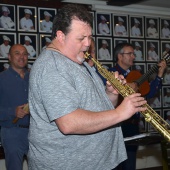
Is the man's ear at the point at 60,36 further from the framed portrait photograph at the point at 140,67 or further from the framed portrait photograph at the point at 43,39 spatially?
the framed portrait photograph at the point at 140,67

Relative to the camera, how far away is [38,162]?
1731 millimetres

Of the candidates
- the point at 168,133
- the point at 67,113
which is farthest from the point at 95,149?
the point at 168,133

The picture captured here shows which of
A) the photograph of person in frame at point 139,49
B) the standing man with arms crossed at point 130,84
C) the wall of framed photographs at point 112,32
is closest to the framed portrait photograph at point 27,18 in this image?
the wall of framed photographs at point 112,32

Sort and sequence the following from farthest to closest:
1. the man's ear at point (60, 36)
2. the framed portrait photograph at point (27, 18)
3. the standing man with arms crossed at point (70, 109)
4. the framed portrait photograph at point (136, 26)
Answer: the framed portrait photograph at point (136, 26) → the framed portrait photograph at point (27, 18) → the man's ear at point (60, 36) → the standing man with arms crossed at point (70, 109)

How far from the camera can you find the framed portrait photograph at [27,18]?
4.00 m

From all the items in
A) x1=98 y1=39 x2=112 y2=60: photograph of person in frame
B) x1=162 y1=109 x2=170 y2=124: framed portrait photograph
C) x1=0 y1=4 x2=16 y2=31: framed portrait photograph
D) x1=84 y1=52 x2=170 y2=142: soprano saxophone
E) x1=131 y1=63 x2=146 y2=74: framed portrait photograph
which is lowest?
x1=162 y1=109 x2=170 y2=124: framed portrait photograph

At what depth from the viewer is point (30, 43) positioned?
4078 mm

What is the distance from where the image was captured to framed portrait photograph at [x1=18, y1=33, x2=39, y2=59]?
4039 millimetres

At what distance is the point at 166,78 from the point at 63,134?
3.59 meters

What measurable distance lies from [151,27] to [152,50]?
0.32m

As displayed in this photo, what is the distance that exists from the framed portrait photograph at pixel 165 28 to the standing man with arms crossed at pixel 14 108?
2178mm

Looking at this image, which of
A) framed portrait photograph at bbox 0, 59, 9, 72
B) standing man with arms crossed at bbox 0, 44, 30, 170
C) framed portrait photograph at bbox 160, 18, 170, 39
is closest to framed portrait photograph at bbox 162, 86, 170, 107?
framed portrait photograph at bbox 160, 18, 170, 39

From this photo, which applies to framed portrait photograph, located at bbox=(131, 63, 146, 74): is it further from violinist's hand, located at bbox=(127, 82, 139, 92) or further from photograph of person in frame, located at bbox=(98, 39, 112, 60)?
violinist's hand, located at bbox=(127, 82, 139, 92)

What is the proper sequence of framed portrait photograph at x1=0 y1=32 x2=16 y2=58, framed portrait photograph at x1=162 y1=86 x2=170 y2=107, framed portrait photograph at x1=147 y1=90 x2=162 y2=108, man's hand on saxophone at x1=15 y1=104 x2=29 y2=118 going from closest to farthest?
man's hand on saxophone at x1=15 y1=104 x2=29 y2=118 → framed portrait photograph at x1=0 y1=32 x2=16 y2=58 → framed portrait photograph at x1=147 y1=90 x2=162 y2=108 → framed portrait photograph at x1=162 y1=86 x2=170 y2=107
